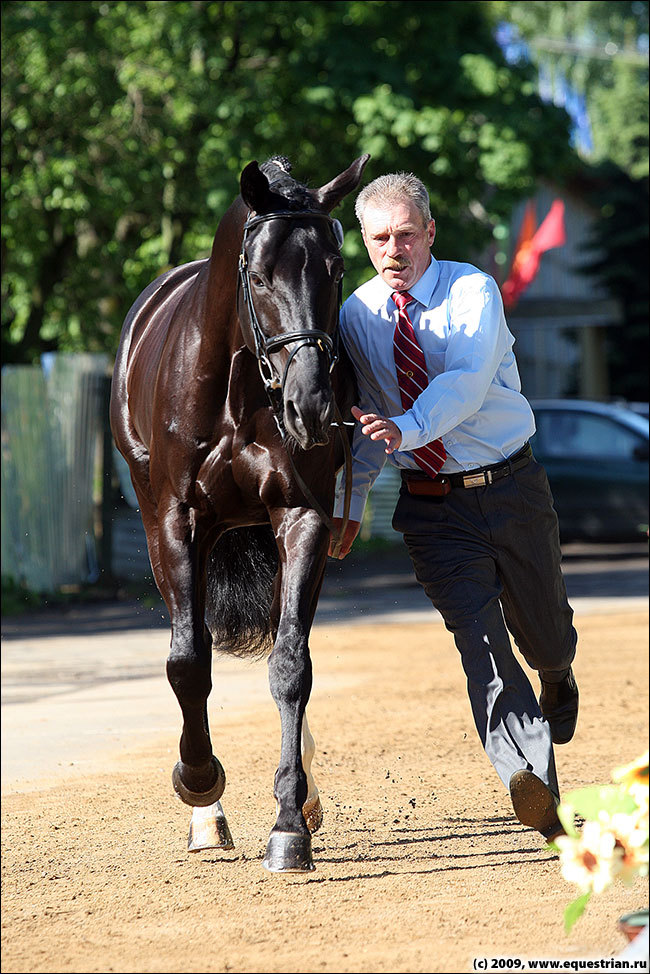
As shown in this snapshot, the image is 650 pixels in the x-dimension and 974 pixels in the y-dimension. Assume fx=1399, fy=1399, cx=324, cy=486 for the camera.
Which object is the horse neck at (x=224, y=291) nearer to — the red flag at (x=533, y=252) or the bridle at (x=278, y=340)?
the bridle at (x=278, y=340)

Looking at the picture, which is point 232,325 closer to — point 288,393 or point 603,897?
point 288,393

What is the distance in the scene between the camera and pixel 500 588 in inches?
194

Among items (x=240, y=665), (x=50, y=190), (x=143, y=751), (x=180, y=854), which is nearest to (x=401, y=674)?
(x=240, y=665)

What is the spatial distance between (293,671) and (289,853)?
1.89ft

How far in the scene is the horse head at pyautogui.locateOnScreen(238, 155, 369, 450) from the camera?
13.5ft

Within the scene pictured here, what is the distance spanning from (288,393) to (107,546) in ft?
34.7

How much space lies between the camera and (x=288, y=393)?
4.14 m

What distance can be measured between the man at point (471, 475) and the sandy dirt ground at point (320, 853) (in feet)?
1.69

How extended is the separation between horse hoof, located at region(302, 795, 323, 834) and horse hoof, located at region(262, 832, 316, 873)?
3.10ft

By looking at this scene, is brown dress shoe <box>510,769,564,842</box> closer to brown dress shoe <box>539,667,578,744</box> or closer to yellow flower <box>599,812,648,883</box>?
brown dress shoe <box>539,667,578,744</box>

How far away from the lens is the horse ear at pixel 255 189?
439 centimetres

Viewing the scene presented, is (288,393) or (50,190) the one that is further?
(50,190)

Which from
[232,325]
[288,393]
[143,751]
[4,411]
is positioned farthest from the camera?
[4,411]

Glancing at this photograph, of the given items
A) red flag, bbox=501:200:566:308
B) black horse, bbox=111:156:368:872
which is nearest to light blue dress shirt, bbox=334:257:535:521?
black horse, bbox=111:156:368:872
